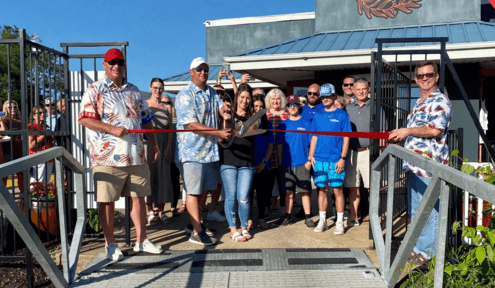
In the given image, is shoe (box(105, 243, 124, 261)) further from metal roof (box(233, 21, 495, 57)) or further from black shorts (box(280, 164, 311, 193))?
metal roof (box(233, 21, 495, 57))

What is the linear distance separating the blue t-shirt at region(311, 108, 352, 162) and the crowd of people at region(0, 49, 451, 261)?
12 mm

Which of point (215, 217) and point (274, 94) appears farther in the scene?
point (215, 217)

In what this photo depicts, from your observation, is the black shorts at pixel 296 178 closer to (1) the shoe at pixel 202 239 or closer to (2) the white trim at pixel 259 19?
(1) the shoe at pixel 202 239

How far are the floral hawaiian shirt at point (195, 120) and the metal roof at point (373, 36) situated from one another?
459cm

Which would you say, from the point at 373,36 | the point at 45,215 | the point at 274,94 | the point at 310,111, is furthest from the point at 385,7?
the point at 45,215

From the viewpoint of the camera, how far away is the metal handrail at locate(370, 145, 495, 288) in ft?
5.79

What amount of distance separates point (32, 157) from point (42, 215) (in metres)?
2.62

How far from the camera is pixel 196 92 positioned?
4223 millimetres

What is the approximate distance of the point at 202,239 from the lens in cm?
432

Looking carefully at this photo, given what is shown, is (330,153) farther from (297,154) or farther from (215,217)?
(215,217)

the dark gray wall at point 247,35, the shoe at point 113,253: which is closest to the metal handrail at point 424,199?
the shoe at point 113,253

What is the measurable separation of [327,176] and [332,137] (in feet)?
1.54

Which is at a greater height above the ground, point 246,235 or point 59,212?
point 59,212

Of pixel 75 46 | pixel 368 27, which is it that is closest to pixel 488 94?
pixel 368 27
